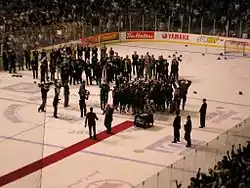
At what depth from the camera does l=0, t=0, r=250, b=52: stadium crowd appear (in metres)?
32.1

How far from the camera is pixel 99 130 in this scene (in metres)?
18.8

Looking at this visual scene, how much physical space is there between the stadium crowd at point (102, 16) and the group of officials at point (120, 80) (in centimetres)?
277

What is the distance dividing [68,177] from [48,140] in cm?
306

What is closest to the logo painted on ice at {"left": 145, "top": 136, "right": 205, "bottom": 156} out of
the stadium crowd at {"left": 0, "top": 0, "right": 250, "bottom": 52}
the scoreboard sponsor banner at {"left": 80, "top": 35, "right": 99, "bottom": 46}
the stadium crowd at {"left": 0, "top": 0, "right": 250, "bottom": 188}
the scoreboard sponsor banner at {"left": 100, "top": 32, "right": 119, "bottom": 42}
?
the stadium crowd at {"left": 0, "top": 0, "right": 250, "bottom": 188}

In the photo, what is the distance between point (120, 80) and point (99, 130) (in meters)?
3.93

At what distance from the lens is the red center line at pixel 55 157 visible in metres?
9.77

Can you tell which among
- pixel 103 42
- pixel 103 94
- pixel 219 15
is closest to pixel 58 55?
pixel 103 94

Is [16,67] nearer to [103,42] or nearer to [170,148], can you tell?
[103,42]

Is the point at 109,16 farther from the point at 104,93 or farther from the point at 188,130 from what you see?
the point at 188,130

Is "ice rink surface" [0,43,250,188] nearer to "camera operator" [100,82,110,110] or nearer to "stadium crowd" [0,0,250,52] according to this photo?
"camera operator" [100,82,110,110]

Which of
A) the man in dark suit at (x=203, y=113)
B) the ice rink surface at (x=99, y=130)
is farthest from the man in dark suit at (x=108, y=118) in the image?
the man in dark suit at (x=203, y=113)

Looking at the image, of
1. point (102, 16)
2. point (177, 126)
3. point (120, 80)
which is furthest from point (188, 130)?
point (102, 16)

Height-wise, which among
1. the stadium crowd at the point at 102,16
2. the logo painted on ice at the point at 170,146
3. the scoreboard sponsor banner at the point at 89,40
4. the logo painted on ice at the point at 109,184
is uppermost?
the stadium crowd at the point at 102,16

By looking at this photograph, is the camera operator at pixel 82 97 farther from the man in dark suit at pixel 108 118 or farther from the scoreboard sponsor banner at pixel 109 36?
the scoreboard sponsor banner at pixel 109 36
